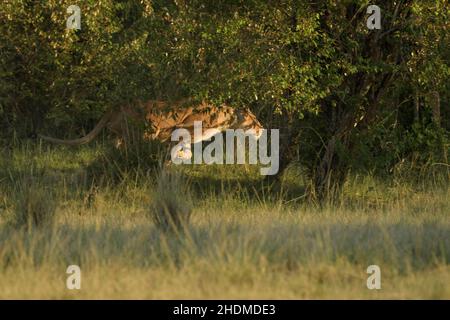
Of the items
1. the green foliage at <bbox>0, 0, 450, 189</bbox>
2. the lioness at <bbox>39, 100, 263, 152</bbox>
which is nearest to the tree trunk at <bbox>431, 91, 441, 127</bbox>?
the green foliage at <bbox>0, 0, 450, 189</bbox>

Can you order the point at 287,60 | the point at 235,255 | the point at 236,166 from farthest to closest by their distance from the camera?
1. the point at 236,166
2. the point at 287,60
3. the point at 235,255

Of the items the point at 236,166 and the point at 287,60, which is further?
the point at 236,166

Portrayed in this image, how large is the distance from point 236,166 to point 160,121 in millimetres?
1558

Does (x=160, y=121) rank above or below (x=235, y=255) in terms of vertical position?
above

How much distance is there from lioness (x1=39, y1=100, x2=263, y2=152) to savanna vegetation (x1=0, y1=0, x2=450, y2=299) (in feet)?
0.92

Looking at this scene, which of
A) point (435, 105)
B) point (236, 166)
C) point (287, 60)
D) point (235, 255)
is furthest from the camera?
point (236, 166)

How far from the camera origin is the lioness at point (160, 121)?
48.3 ft

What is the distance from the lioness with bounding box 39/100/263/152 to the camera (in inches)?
580

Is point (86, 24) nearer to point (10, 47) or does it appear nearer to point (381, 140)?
point (10, 47)

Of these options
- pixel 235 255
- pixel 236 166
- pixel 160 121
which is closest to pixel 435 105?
pixel 236 166

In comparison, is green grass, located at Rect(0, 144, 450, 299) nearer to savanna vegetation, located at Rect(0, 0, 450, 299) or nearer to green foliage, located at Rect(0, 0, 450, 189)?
savanna vegetation, located at Rect(0, 0, 450, 299)

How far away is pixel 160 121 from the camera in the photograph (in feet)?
53.0

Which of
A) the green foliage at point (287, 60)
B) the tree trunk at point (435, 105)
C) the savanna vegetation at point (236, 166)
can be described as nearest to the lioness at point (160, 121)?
the savanna vegetation at point (236, 166)

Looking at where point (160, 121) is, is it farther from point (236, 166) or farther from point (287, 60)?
point (287, 60)
